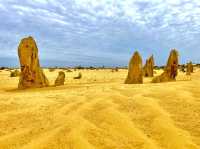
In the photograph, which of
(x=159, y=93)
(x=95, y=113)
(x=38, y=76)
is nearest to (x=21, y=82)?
(x=38, y=76)

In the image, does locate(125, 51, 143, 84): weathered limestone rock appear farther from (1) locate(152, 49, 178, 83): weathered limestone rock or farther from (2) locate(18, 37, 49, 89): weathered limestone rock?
(2) locate(18, 37, 49, 89): weathered limestone rock

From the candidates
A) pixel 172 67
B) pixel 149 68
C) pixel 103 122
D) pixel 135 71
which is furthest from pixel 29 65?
pixel 149 68

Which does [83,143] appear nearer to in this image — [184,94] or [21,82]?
[184,94]

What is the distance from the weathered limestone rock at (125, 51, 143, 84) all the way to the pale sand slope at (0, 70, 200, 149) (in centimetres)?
930

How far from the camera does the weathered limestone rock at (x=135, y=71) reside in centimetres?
1556

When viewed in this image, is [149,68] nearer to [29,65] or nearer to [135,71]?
[135,71]

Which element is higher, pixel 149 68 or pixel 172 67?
pixel 172 67

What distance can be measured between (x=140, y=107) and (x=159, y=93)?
1.40 m

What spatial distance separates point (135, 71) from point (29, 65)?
17.7 feet

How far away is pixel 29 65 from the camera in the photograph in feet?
46.8

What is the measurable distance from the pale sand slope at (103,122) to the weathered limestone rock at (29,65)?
8.24 meters

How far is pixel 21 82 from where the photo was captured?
14227mm

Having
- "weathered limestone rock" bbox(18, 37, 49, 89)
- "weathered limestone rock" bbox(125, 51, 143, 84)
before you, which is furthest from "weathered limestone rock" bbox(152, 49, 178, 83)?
"weathered limestone rock" bbox(18, 37, 49, 89)

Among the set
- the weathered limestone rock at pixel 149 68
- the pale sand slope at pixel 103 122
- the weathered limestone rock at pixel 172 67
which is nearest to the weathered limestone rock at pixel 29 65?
the weathered limestone rock at pixel 172 67
